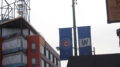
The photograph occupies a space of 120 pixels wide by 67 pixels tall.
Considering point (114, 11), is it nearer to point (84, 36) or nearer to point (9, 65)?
point (84, 36)

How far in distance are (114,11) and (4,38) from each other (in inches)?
2539

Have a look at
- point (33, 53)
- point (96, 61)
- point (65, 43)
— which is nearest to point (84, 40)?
point (65, 43)

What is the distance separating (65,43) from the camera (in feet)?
82.6

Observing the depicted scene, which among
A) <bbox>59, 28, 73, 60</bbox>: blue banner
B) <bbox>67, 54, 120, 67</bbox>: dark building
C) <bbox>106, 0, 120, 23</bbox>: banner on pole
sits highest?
<bbox>106, 0, 120, 23</bbox>: banner on pole

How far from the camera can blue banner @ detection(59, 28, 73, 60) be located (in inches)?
980

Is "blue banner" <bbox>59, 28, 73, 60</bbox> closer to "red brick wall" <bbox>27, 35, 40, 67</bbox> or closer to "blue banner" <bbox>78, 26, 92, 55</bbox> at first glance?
"blue banner" <bbox>78, 26, 92, 55</bbox>

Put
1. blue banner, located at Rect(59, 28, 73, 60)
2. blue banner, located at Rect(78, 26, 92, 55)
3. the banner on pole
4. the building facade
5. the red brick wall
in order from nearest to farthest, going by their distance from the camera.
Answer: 1. the banner on pole
2. blue banner, located at Rect(59, 28, 73, 60)
3. blue banner, located at Rect(78, 26, 92, 55)
4. the building facade
5. the red brick wall

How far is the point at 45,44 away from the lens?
92062 millimetres

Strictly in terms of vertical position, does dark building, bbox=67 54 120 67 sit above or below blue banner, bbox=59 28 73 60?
below

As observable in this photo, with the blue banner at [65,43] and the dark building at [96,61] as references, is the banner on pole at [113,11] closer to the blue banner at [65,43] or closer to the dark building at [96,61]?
the dark building at [96,61]

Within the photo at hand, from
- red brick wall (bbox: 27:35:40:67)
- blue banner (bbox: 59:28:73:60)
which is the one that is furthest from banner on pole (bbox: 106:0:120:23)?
red brick wall (bbox: 27:35:40:67)

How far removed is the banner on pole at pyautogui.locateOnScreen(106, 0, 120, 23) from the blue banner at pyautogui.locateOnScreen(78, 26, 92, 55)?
20.8 ft

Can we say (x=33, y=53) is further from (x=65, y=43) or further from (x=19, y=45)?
(x=65, y=43)

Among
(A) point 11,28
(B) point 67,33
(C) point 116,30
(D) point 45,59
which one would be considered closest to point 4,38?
(A) point 11,28
